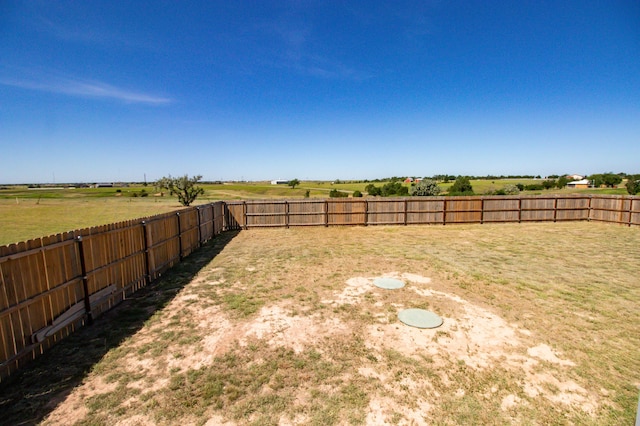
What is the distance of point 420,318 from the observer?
599 cm

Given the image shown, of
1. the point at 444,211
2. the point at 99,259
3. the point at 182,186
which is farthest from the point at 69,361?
the point at 182,186

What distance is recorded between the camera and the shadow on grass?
3594mm

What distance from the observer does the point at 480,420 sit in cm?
342

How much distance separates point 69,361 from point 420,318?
6263mm

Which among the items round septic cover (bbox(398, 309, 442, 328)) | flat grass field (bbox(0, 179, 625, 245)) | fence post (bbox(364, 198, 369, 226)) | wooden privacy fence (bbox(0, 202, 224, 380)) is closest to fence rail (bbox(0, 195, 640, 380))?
wooden privacy fence (bbox(0, 202, 224, 380))

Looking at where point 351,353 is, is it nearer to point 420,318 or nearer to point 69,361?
point 420,318

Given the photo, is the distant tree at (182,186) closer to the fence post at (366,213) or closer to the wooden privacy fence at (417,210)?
the wooden privacy fence at (417,210)

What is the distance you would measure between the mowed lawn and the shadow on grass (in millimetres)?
26

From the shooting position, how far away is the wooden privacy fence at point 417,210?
706 inches

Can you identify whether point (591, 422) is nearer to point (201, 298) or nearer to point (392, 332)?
point (392, 332)

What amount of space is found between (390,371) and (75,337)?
5.67 metres

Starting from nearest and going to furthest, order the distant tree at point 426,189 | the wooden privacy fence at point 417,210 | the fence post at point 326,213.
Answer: the wooden privacy fence at point 417,210 < the fence post at point 326,213 < the distant tree at point 426,189

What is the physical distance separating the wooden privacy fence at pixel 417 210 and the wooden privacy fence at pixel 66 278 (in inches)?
360

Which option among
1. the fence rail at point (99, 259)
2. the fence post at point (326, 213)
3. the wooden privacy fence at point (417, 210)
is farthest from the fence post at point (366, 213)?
the fence post at point (326, 213)
